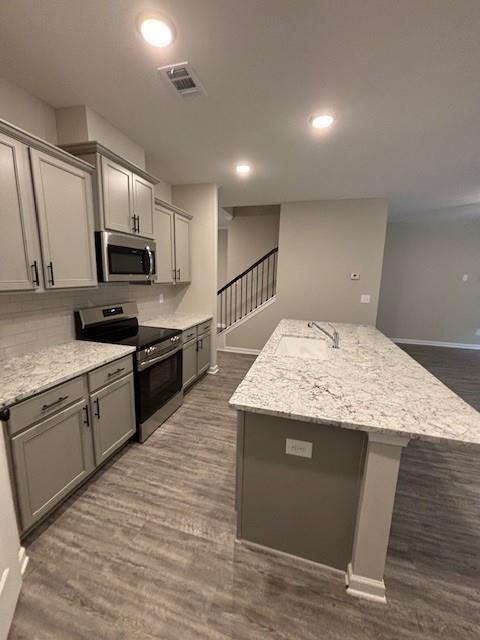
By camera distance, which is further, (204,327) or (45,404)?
(204,327)

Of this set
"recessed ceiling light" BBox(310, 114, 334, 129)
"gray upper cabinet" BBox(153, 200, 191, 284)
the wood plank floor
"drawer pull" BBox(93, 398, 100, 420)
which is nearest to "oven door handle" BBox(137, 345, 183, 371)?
"drawer pull" BBox(93, 398, 100, 420)

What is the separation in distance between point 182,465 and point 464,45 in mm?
3212

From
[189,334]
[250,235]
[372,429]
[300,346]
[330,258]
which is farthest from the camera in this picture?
[250,235]

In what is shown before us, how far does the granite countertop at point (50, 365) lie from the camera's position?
138 centimetres

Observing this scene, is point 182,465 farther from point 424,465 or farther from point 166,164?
point 166,164

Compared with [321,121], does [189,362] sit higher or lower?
lower

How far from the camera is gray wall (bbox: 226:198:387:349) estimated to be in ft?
14.2

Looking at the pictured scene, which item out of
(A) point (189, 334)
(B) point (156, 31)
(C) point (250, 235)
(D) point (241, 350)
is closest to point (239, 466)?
(A) point (189, 334)

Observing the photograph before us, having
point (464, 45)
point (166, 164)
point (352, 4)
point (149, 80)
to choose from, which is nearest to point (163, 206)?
point (166, 164)

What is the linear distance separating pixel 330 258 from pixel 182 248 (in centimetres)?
253

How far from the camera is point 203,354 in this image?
12.2 ft

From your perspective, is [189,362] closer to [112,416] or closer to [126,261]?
[112,416]

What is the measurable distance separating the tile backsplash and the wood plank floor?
1130 mm

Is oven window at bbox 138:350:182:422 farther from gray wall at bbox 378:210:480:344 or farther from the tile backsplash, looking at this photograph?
gray wall at bbox 378:210:480:344
